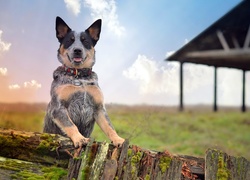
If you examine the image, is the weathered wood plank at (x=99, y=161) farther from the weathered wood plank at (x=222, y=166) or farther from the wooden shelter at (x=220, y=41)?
the wooden shelter at (x=220, y=41)

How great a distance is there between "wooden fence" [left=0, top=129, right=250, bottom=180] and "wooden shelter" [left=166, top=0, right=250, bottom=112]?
5.47 metres

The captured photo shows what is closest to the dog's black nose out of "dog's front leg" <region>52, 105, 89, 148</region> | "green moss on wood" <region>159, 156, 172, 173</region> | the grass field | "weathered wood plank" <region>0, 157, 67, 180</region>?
"dog's front leg" <region>52, 105, 89, 148</region>

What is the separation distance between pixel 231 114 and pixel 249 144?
2.26 feet

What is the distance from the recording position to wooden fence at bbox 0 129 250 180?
3.29m

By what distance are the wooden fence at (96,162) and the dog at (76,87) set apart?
0.98ft

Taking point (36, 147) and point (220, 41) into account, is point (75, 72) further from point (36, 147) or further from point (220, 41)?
point (220, 41)

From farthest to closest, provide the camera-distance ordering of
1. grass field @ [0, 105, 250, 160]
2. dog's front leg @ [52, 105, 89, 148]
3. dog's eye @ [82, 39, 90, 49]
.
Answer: grass field @ [0, 105, 250, 160]
dog's eye @ [82, 39, 90, 49]
dog's front leg @ [52, 105, 89, 148]

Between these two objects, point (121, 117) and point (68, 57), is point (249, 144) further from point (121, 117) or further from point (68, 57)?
point (68, 57)

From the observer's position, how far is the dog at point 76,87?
375 cm

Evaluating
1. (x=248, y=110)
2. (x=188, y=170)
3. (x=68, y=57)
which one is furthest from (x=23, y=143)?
(x=248, y=110)

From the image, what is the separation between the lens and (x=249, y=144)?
9641 mm

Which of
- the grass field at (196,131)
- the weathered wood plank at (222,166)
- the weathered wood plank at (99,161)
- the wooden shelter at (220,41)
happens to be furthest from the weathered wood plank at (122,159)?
the wooden shelter at (220,41)

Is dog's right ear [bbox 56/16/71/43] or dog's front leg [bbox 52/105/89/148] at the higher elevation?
dog's right ear [bbox 56/16/71/43]

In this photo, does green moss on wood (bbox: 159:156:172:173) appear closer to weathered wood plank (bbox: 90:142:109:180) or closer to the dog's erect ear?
weathered wood plank (bbox: 90:142:109:180)
